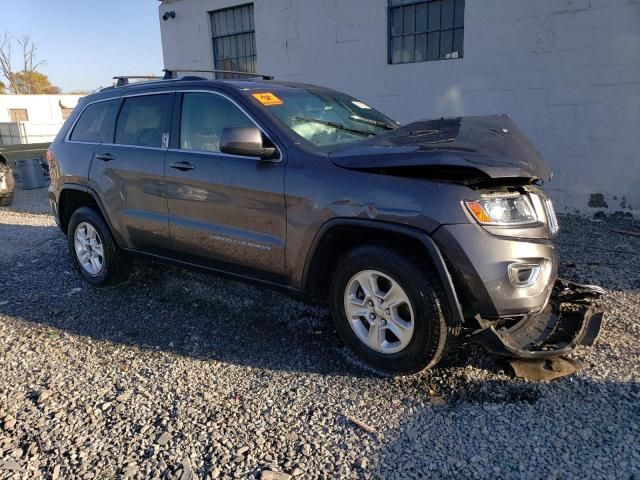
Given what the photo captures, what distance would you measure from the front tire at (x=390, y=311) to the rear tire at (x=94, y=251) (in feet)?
8.16

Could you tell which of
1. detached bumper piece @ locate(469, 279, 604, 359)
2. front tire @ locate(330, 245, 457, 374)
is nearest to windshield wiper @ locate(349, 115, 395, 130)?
front tire @ locate(330, 245, 457, 374)

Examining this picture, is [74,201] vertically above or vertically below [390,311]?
above

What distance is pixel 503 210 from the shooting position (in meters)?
2.85

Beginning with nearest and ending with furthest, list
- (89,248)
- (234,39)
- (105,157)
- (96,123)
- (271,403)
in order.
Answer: (271,403), (105,157), (96,123), (89,248), (234,39)

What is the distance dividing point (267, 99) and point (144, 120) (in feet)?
4.28

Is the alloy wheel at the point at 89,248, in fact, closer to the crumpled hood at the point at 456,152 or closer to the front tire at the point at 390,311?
the front tire at the point at 390,311

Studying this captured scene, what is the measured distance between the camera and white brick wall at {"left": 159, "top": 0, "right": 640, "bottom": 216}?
264 inches

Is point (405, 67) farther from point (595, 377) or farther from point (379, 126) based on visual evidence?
point (595, 377)

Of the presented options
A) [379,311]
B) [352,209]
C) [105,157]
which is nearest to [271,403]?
[379,311]

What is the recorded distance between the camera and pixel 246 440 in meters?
2.63

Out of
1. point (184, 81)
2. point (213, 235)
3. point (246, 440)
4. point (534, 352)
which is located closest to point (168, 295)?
point (213, 235)

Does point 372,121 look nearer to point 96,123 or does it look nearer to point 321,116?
point 321,116

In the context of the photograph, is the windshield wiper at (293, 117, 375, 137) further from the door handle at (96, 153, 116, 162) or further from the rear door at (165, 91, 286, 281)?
the door handle at (96, 153, 116, 162)

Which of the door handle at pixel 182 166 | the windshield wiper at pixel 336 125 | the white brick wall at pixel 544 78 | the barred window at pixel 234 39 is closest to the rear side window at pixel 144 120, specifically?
the door handle at pixel 182 166
